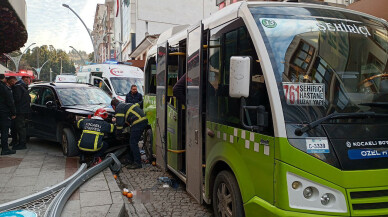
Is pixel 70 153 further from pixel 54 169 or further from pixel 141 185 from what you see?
pixel 141 185

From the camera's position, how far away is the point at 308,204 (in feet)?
9.59

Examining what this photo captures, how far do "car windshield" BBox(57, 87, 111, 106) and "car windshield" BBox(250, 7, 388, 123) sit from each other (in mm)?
6502

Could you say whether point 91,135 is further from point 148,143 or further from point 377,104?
point 377,104

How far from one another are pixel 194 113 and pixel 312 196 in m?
2.29

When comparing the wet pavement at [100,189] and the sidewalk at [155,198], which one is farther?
the sidewalk at [155,198]

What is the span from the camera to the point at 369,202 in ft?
9.73

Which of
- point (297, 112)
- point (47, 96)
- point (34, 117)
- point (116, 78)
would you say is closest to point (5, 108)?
point (47, 96)

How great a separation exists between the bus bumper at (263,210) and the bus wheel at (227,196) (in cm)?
21

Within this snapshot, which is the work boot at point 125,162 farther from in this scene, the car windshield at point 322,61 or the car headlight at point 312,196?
the car headlight at point 312,196

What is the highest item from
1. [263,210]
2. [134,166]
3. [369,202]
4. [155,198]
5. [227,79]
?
[227,79]

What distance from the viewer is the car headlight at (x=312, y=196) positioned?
2.91 m

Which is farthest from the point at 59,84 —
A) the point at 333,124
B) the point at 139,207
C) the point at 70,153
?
the point at 333,124

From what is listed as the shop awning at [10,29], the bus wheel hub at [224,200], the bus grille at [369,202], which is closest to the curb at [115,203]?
the bus wheel hub at [224,200]

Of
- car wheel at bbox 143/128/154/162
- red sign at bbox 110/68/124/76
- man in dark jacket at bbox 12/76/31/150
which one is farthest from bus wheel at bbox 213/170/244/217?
red sign at bbox 110/68/124/76
